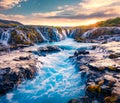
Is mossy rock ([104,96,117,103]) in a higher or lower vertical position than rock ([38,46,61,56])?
lower

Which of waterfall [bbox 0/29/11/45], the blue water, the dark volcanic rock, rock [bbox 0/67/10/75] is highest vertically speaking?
waterfall [bbox 0/29/11/45]

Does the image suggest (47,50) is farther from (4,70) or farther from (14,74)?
(14,74)

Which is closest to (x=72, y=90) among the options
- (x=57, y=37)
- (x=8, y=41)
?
(x=8, y=41)

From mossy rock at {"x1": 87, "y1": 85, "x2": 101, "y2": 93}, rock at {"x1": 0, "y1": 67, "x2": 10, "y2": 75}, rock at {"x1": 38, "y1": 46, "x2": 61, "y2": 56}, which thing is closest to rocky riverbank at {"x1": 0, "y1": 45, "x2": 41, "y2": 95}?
rock at {"x1": 0, "y1": 67, "x2": 10, "y2": 75}

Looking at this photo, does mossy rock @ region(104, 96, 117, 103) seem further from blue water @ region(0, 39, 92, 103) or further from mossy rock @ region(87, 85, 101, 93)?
blue water @ region(0, 39, 92, 103)

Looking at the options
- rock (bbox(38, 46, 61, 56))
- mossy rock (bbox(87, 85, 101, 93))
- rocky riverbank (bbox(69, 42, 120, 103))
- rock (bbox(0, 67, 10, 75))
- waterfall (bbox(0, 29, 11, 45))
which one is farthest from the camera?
waterfall (bbox(0, 29, 11, 45))

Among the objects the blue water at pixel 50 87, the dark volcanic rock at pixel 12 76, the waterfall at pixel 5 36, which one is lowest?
the blue water at pixel 50 87

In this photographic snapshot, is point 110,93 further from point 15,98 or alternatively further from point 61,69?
point 61,69

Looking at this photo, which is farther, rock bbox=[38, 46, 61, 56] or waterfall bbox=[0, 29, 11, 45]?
waterfall bbox=[0, 29, 11, 45]

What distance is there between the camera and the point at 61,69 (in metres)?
35.2

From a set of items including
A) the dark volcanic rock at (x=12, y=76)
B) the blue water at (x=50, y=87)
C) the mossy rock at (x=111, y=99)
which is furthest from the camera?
the dark volcanic rock at (x=12, y=76)

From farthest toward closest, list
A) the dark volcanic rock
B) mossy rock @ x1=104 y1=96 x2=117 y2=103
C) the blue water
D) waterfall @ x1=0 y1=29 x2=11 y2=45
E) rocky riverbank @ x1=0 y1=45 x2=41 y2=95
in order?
1. waterfall @ x1=0 y1=29 x2=11 y2=45
2. rocky riverbank @ x1=0 y1=45 x2=41 y2=95
3. the dark volcanic rock
4. the blue water
5. mossy rock @ x1=104 y1=96 x2=117 y2=103

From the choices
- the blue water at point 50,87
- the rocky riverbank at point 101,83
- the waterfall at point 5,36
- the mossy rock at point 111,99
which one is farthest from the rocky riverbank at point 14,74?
the waterfall at point 5,36

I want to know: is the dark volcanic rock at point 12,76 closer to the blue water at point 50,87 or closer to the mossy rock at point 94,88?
the blue water at point 50,87
